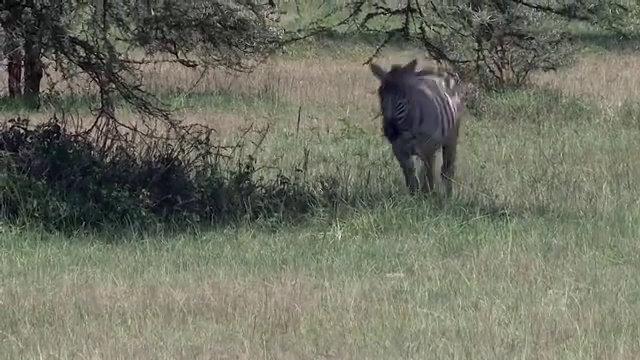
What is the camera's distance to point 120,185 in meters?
11.3

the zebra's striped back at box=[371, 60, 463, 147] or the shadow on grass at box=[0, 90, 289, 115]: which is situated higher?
the zebra's striped back at box=[371, 60, 463, 147]

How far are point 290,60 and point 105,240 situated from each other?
20.1 m

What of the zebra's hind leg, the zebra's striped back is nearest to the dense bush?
the zebra's striped back

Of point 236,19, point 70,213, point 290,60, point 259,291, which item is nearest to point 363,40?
point 290,60

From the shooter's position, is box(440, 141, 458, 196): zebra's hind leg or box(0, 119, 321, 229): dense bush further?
box(440, 141, 458, 196): zebra's hind leg

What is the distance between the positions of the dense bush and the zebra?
1.08 m

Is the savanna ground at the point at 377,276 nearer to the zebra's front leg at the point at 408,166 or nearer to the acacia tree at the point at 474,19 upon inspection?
the zebra's front leg at the point at 408,166

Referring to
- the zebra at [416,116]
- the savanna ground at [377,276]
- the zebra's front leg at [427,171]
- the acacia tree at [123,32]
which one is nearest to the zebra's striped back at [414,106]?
the zebra at [416,116]

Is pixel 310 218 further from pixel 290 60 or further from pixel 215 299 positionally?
pixel 290 60

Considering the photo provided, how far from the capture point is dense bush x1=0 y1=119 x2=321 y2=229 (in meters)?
10.8

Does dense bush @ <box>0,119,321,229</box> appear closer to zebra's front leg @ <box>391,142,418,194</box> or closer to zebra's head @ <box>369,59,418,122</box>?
zebra's front leg @ <box>391,142,418,194</box>

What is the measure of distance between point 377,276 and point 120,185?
11.4 ft

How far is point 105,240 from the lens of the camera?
408 inches

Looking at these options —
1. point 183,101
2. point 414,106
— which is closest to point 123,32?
point 414,106
